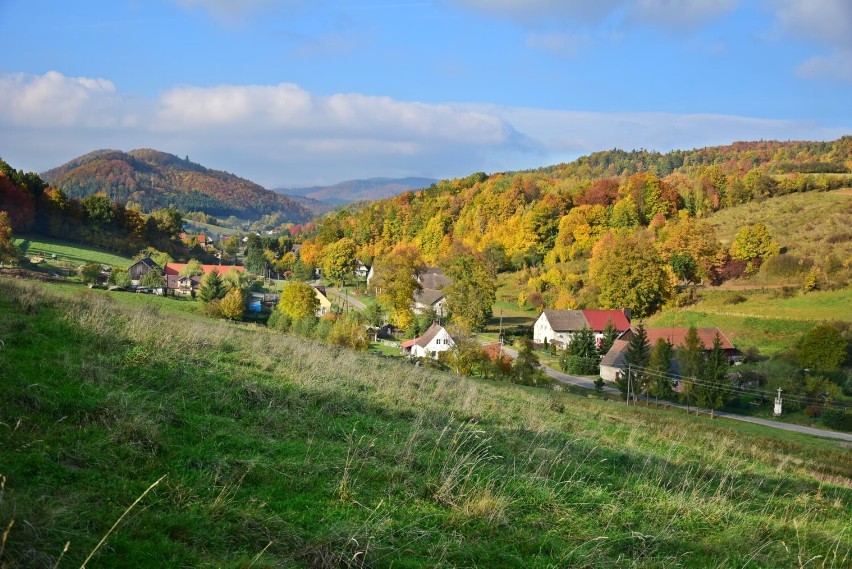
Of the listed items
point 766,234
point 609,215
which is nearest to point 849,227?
point 766,234

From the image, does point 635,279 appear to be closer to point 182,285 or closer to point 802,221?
point 802,221

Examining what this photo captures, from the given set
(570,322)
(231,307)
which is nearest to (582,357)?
(570,322)

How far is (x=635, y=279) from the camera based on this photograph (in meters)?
63.0

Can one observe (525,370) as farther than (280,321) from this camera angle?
No

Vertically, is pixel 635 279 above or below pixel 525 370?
above

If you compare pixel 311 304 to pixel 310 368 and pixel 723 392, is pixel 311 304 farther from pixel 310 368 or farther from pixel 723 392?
pixel 310 368

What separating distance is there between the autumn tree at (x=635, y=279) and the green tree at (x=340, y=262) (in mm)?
38783

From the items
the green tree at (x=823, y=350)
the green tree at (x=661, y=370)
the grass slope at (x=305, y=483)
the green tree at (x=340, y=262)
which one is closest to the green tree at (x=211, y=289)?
the green tree at (x=340, y=262)

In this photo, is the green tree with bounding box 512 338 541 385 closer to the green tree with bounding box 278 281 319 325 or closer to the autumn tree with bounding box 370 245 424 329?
the green tree with bounding box 278 281 319 325

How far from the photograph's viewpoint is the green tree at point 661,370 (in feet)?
128

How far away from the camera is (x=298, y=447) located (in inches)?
243

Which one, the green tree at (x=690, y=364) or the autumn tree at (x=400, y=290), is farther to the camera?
the autumn tree at (x=400, y=290)

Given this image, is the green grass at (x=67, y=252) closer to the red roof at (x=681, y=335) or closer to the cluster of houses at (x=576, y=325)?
the cluster of houses at (x=576, y=325)

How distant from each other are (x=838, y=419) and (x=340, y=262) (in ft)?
215
